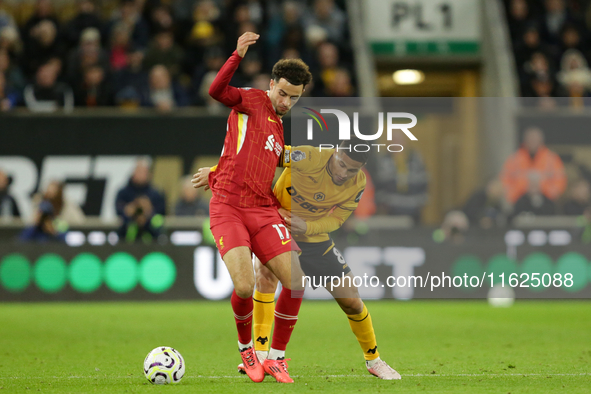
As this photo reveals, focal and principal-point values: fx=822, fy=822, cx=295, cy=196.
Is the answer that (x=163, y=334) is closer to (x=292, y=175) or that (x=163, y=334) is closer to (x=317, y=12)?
(x=292, y=175)

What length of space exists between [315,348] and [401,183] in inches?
117

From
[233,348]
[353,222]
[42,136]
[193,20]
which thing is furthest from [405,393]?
[193,20]

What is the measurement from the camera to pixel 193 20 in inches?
629

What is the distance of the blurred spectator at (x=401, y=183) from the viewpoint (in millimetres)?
9305

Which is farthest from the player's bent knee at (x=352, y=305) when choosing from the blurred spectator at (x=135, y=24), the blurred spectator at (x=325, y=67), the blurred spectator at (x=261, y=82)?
the blurred spectator at (x=135, y=24)

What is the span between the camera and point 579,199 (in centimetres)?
1120

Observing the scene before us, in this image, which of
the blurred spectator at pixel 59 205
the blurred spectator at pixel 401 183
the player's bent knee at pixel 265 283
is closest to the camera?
the player's bent knee at pixel 265 283

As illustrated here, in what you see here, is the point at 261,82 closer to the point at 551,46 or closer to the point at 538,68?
the point at 538,68

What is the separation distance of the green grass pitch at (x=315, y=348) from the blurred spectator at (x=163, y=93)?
374cm

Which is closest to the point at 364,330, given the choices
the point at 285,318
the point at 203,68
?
the point at 285,318

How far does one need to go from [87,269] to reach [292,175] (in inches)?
269

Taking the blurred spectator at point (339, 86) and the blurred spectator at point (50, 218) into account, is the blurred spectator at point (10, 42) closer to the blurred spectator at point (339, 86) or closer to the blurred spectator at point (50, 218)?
the blurred spectator at point (50, 218)

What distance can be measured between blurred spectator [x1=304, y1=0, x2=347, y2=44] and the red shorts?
443 inches

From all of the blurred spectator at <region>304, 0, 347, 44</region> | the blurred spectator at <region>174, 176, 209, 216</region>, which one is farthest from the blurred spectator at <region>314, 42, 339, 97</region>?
the blurred spectator at <region>174, 176, 209, 216</region>
